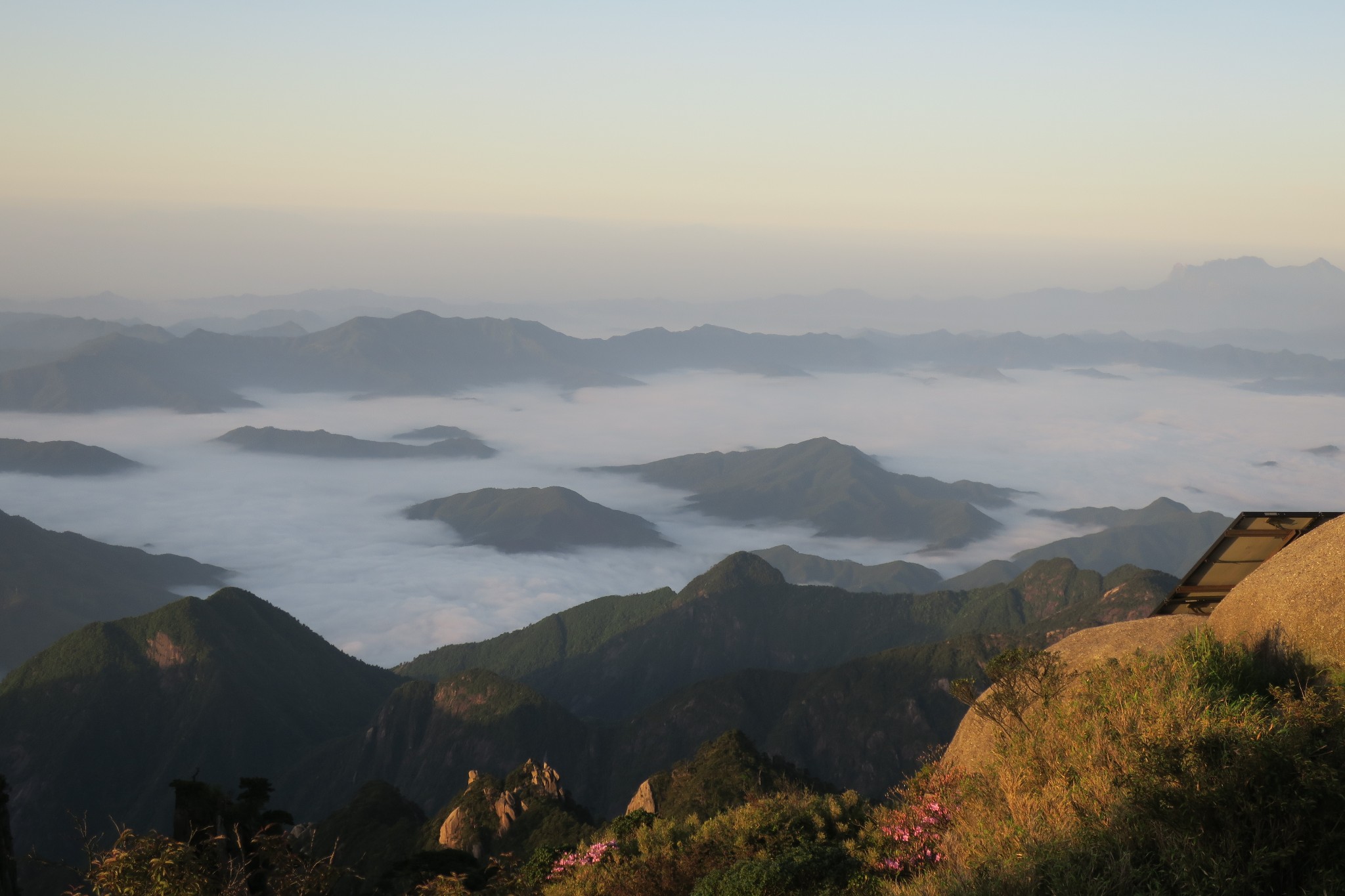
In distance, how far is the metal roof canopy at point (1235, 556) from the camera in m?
27.8

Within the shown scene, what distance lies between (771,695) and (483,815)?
91.9 meters

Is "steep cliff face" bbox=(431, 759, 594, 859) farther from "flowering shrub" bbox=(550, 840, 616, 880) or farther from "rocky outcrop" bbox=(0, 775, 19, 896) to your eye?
"rocky outcrop" bbox=(0, 775, 19, 896)

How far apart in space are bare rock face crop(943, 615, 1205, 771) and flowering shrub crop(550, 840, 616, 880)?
33.9 feet

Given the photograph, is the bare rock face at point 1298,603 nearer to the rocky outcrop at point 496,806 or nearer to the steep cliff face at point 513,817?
the steep cliff face at point 513,817

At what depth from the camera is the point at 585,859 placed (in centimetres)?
3086

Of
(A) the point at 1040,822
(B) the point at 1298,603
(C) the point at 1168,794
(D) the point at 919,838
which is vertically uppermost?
(B) the point at 1298,603

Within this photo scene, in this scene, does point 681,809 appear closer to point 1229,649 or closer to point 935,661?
point 1229,649

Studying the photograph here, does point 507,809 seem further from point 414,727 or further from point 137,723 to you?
point 137,723

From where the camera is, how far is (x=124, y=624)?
197 meters

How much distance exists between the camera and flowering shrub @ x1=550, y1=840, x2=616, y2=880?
30.2 metres

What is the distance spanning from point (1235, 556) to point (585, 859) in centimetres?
2024

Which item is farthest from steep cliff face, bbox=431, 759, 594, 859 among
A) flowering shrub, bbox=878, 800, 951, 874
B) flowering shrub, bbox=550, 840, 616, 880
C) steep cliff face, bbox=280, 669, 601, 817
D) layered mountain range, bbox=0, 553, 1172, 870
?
steep cliff face, bbox=280, 669, 601, 817

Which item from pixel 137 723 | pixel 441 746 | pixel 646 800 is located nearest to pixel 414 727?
pixel 441 746

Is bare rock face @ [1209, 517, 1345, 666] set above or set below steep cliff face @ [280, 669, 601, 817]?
above
